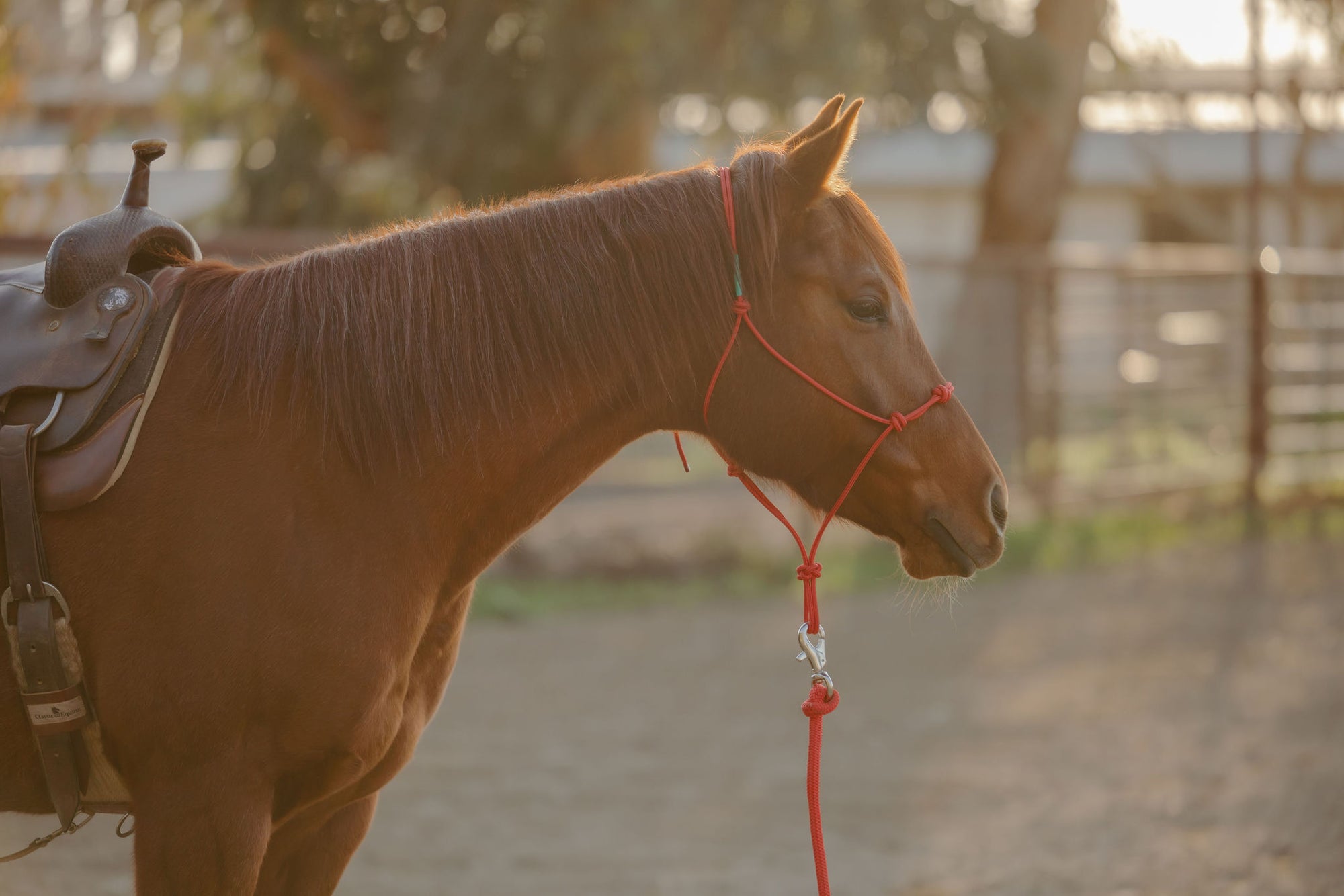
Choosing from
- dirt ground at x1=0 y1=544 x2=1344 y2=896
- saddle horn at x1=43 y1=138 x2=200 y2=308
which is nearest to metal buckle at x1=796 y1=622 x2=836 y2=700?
saddle horn at x1=43 y1=138 x2=200 y2=308

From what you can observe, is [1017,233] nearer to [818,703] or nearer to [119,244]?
[818,703]

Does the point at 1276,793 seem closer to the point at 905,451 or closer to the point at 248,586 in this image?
the point at 905,451

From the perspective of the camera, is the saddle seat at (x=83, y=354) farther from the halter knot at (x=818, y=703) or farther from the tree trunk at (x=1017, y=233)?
the tree trunk at (x=1017, y=233)

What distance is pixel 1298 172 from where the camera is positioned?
1553 centimetres

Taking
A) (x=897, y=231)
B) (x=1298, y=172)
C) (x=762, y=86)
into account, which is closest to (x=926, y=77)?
(x=762, y=86)

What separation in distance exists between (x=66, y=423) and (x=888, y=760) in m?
3.83

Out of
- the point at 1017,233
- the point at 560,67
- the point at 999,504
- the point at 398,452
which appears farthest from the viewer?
the point at 1017,233

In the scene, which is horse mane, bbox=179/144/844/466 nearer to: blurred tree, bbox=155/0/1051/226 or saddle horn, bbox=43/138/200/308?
saddle horn, bbox=43/138/200/308

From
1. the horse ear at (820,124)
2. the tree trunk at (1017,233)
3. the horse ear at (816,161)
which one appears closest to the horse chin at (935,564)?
the horse ear at (816,161)

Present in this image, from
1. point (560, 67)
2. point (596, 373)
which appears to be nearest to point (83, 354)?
point (596, 373)

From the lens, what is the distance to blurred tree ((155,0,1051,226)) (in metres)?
7.70

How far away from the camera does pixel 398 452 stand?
193cm

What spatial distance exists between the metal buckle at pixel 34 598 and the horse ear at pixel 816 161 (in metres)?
1.38

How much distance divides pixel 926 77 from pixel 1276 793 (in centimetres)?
592
